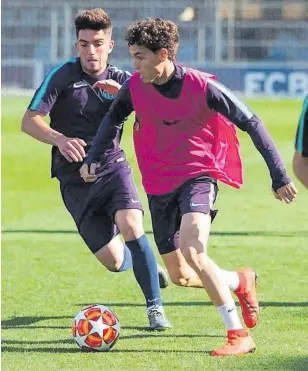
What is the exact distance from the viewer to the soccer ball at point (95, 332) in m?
6.86

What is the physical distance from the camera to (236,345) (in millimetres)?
6621

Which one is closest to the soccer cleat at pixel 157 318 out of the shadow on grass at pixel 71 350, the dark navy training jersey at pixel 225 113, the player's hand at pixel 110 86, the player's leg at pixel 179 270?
the player's leg at pixel 179 270

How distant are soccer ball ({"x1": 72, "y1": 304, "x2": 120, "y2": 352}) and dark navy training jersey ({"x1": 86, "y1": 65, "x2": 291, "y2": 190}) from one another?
3.36ft

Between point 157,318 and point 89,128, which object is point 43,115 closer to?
point 89,128

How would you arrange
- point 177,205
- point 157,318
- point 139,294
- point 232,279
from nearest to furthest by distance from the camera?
point 177,205, point 232,279, point 157,318, point 139,294

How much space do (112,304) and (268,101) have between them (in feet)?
104

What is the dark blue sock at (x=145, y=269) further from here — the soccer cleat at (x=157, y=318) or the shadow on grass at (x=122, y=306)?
the shadow on grass at (x=122, y=306)

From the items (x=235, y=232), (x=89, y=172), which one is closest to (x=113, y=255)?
(x=89, y=172)

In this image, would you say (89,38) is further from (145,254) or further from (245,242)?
(245,242)

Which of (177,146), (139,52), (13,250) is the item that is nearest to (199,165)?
(177,146)

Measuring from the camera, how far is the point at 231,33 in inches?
1850

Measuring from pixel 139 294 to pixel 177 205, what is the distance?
2.08 metres

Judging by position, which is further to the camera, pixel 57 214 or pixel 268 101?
pixel 268 101

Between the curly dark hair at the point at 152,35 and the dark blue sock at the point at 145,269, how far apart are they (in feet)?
4.35
